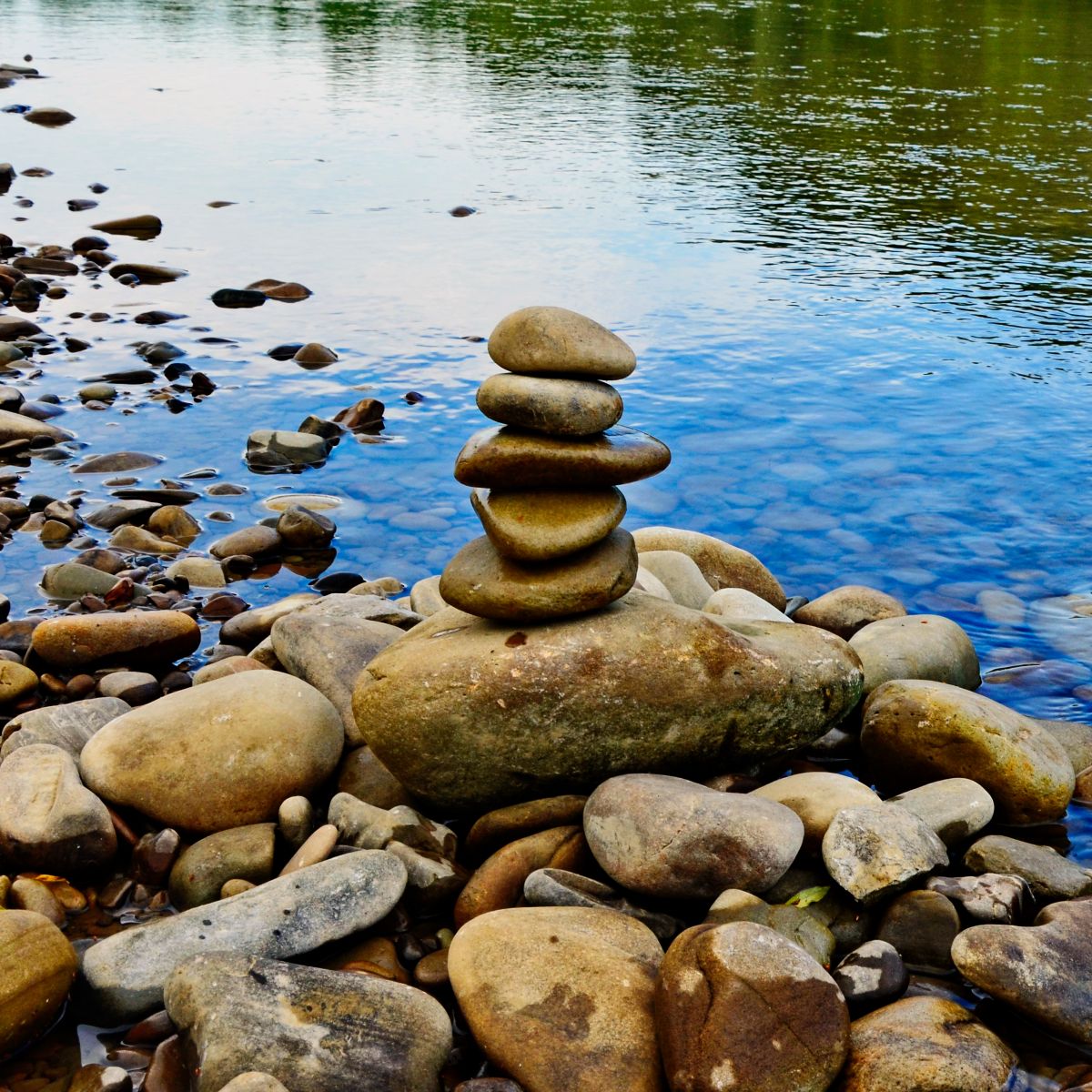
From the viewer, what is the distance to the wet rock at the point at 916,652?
846 cm

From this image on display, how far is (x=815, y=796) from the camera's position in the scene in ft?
21.7

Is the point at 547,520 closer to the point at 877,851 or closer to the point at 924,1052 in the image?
the point at 877,851

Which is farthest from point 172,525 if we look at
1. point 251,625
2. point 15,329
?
point 15,329

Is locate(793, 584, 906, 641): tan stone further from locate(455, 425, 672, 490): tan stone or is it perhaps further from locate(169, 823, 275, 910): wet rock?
locate(169, 823, 275, 910): wet rock

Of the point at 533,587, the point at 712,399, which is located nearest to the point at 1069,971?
the point at 533,587

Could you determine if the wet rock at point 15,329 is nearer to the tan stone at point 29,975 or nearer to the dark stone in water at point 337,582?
the dark stone in water at point 337,582

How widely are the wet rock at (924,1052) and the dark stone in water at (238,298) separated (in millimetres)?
16840

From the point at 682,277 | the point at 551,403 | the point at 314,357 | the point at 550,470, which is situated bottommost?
the point at 314,357

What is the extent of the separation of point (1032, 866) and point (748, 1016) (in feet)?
7.30

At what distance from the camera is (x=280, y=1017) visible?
5078 millimetres

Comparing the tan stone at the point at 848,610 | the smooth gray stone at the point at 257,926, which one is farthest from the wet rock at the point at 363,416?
the smooth gray stone at the point at 257,926

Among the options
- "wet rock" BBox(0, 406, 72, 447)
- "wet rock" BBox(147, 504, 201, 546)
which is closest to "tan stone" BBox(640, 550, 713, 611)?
"wet rock" BBox(147, 504, 201, 546)

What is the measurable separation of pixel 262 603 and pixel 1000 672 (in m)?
5.85

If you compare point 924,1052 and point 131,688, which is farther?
point 131,688
